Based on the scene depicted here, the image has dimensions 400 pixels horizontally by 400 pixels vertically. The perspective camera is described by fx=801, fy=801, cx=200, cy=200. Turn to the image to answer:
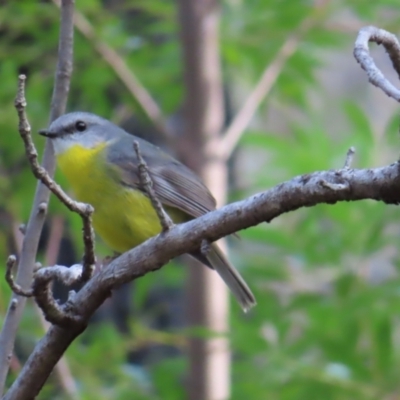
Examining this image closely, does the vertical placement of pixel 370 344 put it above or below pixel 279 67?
below

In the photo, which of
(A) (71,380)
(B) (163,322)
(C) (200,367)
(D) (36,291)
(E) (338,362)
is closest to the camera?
(D) (36,291)

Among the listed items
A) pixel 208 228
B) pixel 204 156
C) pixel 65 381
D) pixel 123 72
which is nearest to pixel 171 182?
pixel 204 156

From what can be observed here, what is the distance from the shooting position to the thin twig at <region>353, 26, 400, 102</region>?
66.6 inches

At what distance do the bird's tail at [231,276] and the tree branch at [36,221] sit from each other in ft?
3.96

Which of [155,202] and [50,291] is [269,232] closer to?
[155,202]

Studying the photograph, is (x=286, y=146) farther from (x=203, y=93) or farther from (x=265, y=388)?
(x=265, y=388)

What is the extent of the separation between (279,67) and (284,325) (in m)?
1.51

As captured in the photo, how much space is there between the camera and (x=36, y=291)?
6.56 ft

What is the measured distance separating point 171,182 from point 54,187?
198 cm

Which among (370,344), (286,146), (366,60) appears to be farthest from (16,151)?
(366,60)

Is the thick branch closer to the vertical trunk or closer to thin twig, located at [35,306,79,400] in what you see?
thin twig, located at [35,306,79,400]

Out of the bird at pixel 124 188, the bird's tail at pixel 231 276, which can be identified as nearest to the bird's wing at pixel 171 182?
the bird at pixel 124 188

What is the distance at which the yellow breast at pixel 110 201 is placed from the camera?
366 centimetres

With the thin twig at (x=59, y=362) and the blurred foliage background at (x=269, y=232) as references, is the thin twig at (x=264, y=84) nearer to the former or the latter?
the blurred foliage background at (x=269, y=232)
